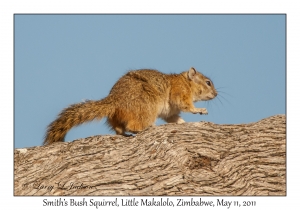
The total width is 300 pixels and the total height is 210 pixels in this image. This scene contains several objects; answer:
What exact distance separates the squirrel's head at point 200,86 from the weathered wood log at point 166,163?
12.5 ft

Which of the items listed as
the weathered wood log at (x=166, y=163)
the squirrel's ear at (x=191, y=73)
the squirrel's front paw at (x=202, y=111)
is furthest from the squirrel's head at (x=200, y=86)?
the weathered wood log at (x=166, y=163)

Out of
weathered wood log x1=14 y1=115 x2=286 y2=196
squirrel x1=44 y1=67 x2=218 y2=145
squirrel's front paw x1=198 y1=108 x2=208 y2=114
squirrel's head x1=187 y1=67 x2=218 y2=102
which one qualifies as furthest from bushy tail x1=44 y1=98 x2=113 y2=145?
squirrel's head x1=187 y1=67 x2=218 y2=102

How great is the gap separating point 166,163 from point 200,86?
216 inches

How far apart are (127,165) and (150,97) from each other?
2.86m

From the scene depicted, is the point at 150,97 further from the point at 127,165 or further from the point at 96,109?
the point at 127,165

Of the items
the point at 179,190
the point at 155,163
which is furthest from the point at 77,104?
the point at 179,190

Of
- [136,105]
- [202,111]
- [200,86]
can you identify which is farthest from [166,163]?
[200,86]

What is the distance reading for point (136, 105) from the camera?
12.8 metres

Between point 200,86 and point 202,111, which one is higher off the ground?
point 200,86

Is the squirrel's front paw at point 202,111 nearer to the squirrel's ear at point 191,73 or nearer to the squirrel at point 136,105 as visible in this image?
the squirrel at point 136,105

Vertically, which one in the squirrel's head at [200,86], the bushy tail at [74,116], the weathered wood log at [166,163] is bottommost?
the weathered wood log at [166,163]

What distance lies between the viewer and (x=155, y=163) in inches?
424

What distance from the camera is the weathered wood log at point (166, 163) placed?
10227mm

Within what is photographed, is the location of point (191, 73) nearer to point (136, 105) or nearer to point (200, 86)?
point (200, 86)
